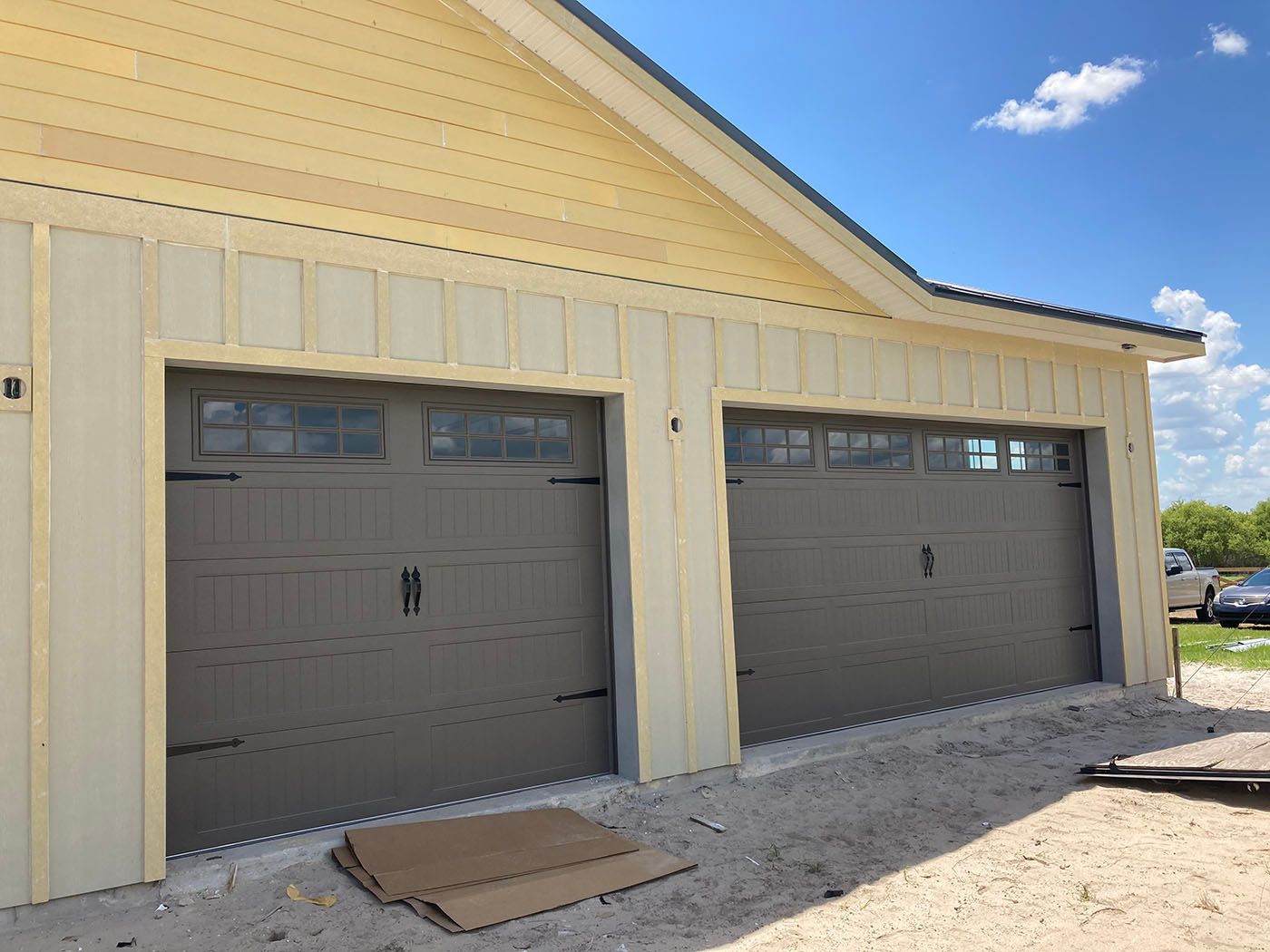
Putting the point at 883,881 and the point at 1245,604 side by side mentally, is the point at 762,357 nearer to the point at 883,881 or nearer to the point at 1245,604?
the point at 883,881

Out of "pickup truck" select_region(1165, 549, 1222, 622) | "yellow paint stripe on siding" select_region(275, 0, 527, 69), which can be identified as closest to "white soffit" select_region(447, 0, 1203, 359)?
"yellow paint stripe on siding" select_region(275, 0, 527, 69)

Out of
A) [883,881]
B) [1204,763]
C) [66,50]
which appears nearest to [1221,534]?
[1204,763]

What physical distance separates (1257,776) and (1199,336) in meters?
5.54

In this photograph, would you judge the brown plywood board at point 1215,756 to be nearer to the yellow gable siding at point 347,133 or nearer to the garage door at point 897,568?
the garage door at point 897,568

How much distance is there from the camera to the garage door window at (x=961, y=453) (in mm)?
8742

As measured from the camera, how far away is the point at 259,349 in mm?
5176

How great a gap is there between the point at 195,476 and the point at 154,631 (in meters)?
0.92

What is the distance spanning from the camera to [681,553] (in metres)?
6.66

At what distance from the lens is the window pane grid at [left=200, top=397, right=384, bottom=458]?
5.33 meters

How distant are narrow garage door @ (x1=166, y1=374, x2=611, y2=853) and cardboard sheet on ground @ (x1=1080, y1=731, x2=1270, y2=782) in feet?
12.2

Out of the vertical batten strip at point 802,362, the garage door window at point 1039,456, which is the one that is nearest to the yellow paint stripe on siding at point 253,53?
the vertical batten strip at point 802,362

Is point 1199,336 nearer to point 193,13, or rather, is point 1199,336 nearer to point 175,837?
point 193,13

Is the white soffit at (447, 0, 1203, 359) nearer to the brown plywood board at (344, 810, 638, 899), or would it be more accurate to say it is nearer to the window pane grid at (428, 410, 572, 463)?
the window pane grid at (428, 410, 572, 463)

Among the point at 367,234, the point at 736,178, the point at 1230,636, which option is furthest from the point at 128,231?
the point at 1230,636
